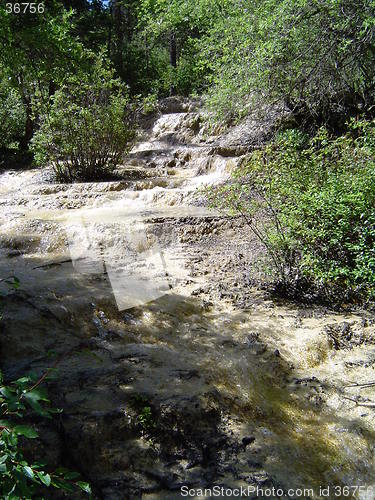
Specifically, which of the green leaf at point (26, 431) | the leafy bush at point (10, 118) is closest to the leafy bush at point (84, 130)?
the leafy bush at point (10, 118)

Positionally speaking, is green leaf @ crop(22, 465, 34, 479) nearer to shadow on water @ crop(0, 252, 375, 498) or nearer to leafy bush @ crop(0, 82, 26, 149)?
shadow on water @ crop(0, 252, 375, 498)

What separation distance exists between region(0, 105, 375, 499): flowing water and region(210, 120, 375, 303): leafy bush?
412 mm

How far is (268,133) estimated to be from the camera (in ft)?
37.0

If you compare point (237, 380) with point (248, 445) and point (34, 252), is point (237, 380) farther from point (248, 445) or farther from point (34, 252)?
point (34, 252)

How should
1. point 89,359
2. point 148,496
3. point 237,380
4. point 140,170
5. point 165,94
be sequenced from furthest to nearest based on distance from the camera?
point 165,94
point 140,170
point 237,380
point 89,359
point 148,496

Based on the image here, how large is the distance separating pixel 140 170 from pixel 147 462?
33.1 ft

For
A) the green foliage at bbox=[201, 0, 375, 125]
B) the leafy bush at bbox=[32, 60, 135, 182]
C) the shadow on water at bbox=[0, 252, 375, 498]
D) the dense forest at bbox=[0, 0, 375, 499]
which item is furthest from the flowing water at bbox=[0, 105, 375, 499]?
the leafy bush at bbox=[32, 60, 135, 182]

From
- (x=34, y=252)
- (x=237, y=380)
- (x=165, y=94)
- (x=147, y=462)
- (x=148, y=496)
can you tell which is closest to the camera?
(x=148, y=496)

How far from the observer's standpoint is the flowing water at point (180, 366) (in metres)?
2.42

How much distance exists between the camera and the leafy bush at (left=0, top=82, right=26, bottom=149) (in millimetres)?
14690

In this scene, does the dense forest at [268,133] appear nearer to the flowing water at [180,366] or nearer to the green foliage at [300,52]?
the green foliage at [300,52]

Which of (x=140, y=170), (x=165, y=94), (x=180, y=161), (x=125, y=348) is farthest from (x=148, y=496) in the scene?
(x=165, y=94)

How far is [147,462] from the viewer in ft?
7.75

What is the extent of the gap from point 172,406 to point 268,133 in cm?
979
